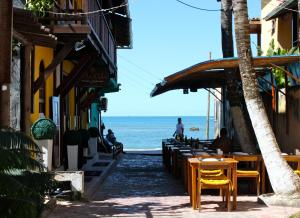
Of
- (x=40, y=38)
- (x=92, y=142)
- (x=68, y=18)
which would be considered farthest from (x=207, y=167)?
(x=92, y=142)

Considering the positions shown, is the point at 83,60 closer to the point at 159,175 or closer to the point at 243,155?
the point at 159,175

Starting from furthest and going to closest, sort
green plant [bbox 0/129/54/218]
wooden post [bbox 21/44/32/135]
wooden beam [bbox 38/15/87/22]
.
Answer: wooden beam [bbox 38/15/87/22], wooden post [bbox 21/44/32/135], green plant [bbox 0/129/54/218]

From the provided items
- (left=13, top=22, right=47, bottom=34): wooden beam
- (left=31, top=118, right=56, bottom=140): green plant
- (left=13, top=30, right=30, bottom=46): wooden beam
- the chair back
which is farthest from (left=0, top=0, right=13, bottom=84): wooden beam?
the chair back

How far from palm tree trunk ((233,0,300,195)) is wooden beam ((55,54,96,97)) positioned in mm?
5528

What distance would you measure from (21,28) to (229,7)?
842 cm

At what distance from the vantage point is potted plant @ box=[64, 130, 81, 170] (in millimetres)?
14461

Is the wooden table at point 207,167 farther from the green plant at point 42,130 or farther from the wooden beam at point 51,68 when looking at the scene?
the wooden beam at point 51,68

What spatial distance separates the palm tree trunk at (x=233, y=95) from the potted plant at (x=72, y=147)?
13.4 feet

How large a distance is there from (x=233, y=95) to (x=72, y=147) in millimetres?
4344

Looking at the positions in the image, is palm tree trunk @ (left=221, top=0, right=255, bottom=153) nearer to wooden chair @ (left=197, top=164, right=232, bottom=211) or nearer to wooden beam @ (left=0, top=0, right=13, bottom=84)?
wooden chair @ (left=197, top=164, right=232, bottom=211)

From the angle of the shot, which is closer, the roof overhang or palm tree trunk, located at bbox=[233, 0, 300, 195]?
palm tree trunk, located at bbox=[233, 0, 300, 195]

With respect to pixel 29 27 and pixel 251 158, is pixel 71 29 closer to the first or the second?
pixel 29 27

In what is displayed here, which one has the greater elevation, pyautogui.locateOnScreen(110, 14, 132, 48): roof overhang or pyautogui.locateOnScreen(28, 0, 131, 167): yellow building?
pyautogui.locateOnScreen(110, 14, 132, 48): roof overhang

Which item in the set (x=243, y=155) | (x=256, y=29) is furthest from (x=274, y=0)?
(x=243, y=155)
